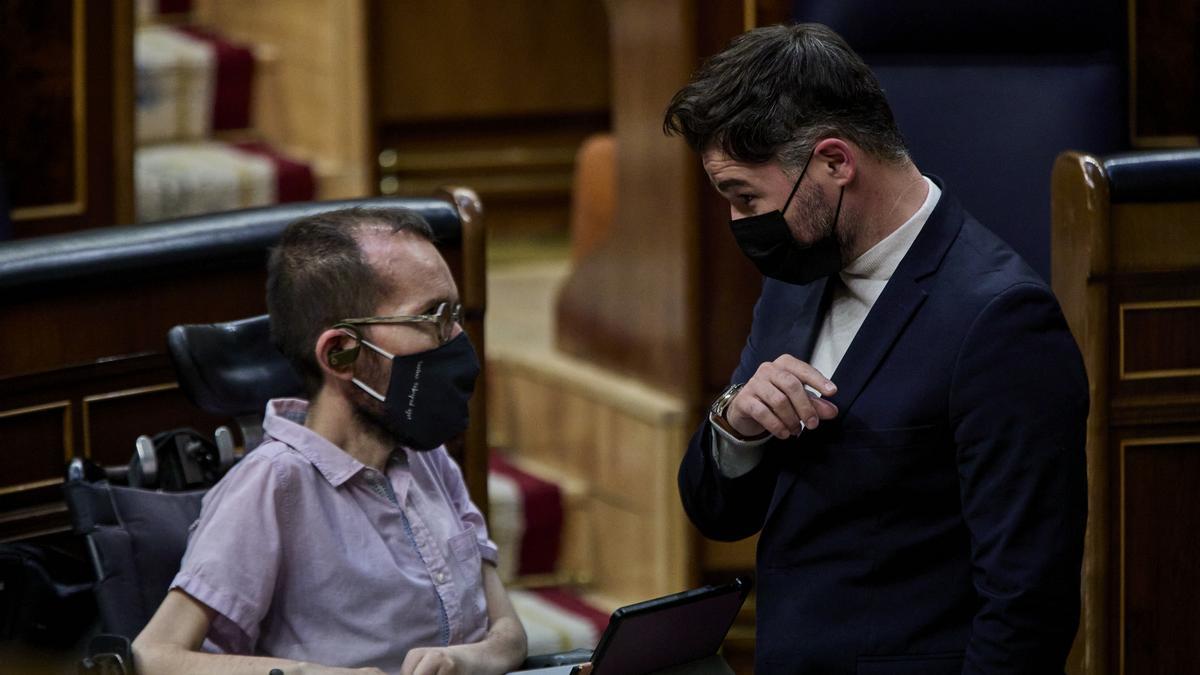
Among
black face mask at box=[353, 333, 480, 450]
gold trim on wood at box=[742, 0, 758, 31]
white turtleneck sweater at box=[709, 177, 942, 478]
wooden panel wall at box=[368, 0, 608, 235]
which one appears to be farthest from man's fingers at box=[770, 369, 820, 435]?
wooden panel wall at box=[368, 0, 608, 235]

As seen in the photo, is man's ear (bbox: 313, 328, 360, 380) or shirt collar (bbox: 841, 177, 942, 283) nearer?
shirt collar (bbox: 841, 177, 942, 283)

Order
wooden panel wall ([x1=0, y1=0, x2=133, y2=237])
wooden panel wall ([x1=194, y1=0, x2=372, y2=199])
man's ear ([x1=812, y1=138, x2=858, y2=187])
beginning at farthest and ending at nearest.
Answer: wooden panel wall ([x1=194, y1=0, x2=372, y2=199]) < wooden panel wall ([x1=0, y1=0, x2=133, y2=237]) < man's ear ([x1=812, y1=138, x2=858, y2=187])

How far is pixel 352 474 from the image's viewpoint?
1.98 m

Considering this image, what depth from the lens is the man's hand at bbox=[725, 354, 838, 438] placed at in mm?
1733

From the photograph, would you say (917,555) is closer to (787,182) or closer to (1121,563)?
(787,182)

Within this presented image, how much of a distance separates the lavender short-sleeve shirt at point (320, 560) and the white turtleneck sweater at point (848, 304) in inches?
14.6

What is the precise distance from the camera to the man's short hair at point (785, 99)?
1.77m

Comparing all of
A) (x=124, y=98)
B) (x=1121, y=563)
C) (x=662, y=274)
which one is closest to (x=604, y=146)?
(x=662, y=274)

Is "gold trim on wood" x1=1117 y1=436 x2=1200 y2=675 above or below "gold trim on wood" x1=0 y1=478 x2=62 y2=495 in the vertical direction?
below

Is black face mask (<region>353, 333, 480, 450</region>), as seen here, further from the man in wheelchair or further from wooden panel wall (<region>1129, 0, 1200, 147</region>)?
wooden panel wall (<region>1129, 0, 1200, 147</region>)

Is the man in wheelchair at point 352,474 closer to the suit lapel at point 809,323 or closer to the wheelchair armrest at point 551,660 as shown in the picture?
the wheelchair armrest at point 551,660

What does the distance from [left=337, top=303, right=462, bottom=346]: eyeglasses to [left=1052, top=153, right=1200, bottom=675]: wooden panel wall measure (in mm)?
994

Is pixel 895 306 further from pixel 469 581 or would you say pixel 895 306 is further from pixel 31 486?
pixel 31 486

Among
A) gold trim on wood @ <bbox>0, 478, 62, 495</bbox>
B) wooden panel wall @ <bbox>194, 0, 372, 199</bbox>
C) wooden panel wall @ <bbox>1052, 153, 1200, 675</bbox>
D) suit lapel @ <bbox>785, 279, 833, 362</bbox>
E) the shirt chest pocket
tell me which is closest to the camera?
suit lapel @ <bbox>785, 279, 833, 362</bbox>
